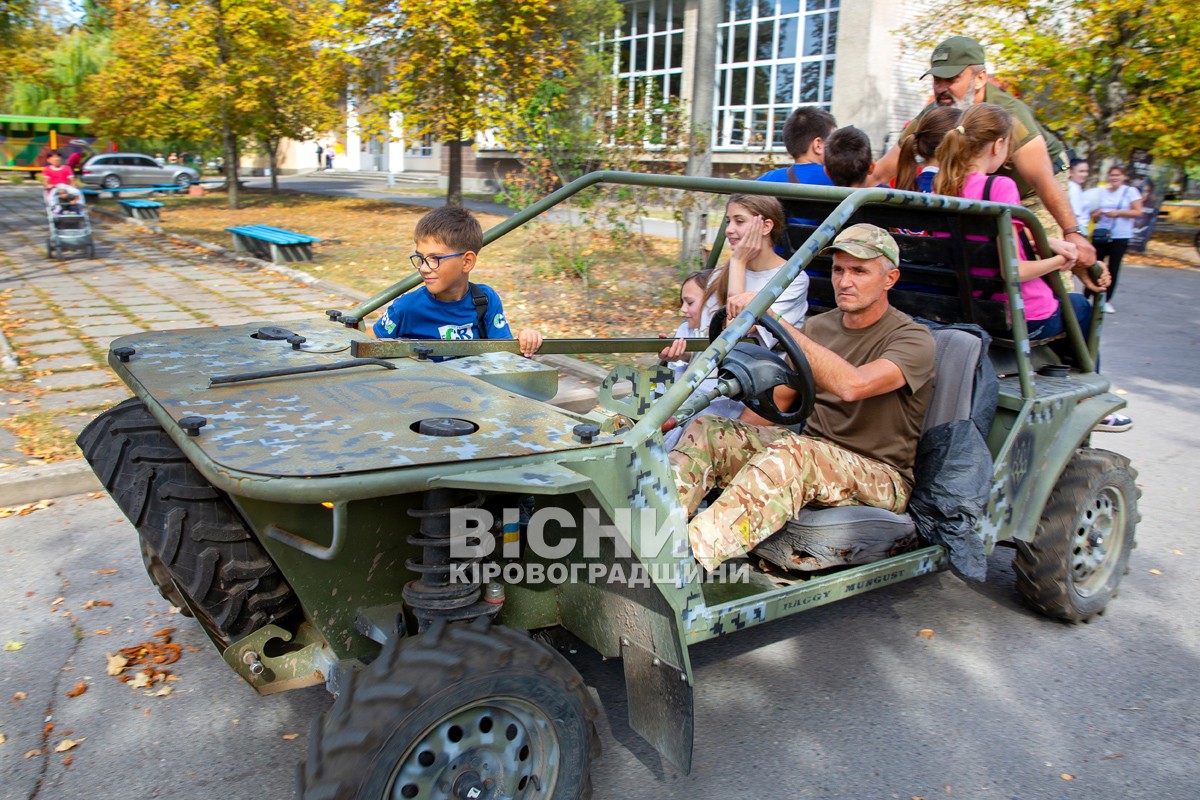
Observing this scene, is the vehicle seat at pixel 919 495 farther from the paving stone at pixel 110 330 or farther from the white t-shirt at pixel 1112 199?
the white t-shirt at pixel 1112 199

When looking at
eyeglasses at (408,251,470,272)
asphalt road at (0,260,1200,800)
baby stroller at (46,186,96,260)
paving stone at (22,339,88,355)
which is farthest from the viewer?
baby stroller at (46,186,96,260)

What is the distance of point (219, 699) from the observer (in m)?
3.06

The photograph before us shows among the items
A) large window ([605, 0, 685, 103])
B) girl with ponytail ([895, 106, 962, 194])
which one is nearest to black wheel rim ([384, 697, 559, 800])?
→ girl with ponytail ([895, 106, 962, 194])

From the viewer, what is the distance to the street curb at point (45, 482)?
4.52m

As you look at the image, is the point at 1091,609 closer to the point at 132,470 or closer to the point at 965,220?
the point at 965,220

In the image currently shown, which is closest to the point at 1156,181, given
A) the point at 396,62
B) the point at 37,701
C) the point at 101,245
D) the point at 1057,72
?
the point at 1057,72

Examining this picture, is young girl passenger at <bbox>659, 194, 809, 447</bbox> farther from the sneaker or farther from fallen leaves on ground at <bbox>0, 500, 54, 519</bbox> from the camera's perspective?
the sneaker

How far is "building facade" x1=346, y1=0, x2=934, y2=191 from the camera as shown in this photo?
1761 centimetres

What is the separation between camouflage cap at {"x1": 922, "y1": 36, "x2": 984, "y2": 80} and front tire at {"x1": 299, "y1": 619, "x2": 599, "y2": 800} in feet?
11.4

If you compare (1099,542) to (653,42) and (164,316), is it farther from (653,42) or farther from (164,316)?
(653,42)

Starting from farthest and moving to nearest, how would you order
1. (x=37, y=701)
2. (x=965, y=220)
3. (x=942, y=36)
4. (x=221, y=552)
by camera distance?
(x=942, y=36) → (x=965, y=220) → (x=37, y=701) → (x=221, y=552)

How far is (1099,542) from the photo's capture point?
3799 mm

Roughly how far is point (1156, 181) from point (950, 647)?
1699 centimetres

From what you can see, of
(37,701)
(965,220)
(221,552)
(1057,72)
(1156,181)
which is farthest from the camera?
(1156,181)
